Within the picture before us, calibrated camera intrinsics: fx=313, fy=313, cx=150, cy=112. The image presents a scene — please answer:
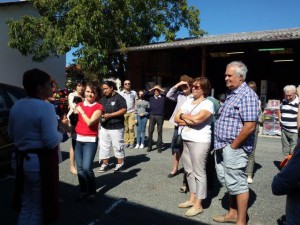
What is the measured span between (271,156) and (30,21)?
13910mm

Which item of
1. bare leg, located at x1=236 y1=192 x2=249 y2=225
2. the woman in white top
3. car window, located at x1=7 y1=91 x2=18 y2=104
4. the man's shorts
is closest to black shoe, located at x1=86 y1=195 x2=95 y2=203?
the woman in white top

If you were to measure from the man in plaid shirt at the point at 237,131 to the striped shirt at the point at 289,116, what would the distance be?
2.90 m

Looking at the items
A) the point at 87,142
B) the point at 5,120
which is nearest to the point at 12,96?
the point at 5,120

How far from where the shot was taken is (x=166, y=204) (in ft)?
14.3

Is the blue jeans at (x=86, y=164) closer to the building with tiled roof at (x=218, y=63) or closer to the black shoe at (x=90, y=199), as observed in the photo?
the black shoe at (x=90, y=199)

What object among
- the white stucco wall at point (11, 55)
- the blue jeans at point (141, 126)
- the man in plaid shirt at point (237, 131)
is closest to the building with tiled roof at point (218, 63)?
the blue jeans at point (141, 126)

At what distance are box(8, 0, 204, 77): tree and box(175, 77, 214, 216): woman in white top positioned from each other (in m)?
11.4

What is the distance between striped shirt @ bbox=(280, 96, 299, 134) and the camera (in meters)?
5.89

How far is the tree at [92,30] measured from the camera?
14695 mm

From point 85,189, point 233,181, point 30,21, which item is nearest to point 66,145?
point 85,189

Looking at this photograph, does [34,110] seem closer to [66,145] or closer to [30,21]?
[66,145]

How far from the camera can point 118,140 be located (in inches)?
223

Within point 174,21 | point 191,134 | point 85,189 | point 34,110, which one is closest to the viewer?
point 34,110

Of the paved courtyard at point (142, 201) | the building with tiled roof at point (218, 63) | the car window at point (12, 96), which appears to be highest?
the building with tiled roof at point (218, 63)
